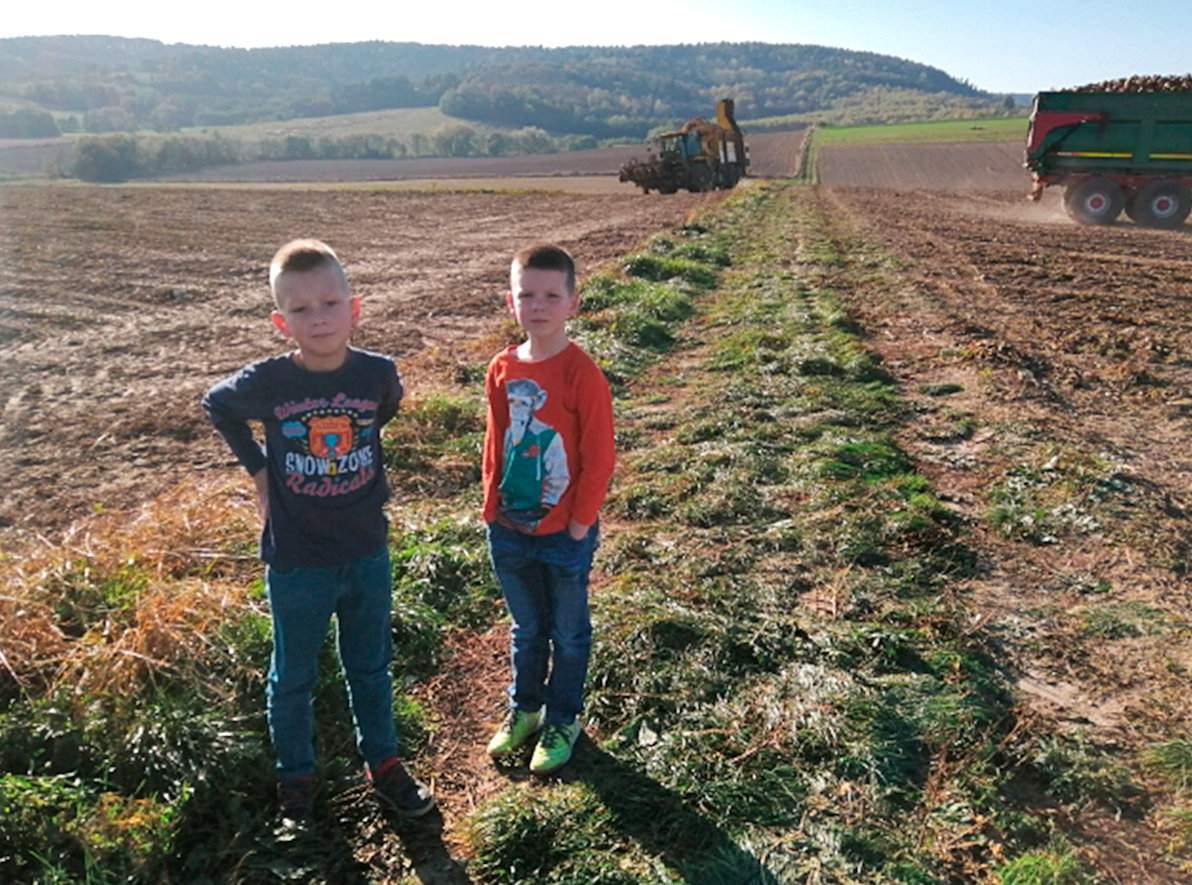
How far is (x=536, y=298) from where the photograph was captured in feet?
9.48


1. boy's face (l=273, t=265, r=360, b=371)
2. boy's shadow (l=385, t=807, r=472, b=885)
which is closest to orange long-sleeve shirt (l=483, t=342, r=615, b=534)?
boy's face (l=273, t=265, r=360, b=371)

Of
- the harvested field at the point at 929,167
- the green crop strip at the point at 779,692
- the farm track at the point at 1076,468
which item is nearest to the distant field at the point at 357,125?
the harvested field at the point at 929,167

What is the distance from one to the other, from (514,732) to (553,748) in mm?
204

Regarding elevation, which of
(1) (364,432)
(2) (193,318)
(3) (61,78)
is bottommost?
(2) (193,318)

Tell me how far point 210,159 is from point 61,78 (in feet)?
257

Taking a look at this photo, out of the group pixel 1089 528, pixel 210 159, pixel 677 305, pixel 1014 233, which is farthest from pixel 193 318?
pixel 210 159

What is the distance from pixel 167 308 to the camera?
13.2m

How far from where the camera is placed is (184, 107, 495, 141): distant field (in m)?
117

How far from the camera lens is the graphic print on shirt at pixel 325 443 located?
2.69 metres

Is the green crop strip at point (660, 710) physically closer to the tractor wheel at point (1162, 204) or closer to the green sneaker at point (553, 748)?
the green sneaker at point (553, 748)

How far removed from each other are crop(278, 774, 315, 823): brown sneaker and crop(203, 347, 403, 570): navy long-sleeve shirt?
2.66ft

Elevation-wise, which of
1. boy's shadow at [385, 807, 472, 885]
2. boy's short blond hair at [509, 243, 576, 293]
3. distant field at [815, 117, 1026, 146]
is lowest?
→ boy's shadow at [385, 807, 472, 885]

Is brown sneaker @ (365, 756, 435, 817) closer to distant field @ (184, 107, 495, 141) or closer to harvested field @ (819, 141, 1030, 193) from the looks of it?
harvested field @ (819, 141, 1030, 193)

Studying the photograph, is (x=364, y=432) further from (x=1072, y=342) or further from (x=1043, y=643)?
(x=1072, y=342)
